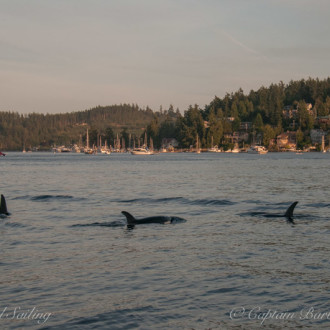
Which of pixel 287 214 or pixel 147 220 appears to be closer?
pixel 147 220

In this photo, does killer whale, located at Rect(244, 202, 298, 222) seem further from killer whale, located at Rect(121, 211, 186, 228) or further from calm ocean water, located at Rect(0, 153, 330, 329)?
killer whale, located at Rect(121, 211, 186, 228)

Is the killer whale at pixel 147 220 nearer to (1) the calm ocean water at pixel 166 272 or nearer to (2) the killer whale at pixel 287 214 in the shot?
(1) the calm ocean water at pixel 166 272

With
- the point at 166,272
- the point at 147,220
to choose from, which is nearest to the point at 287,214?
the point at 147,220

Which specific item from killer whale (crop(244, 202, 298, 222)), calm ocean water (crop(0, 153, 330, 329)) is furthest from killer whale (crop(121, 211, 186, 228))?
killer whale (crop(244, 202, 298, 222))

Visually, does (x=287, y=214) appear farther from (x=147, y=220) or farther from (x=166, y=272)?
(x=166, y=272)

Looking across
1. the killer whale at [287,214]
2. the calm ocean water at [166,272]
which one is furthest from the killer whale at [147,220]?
the killer whale at [287,214]

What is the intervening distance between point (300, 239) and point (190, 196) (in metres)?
24.9

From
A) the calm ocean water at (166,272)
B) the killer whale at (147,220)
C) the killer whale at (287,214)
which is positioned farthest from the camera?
the killer whale at (287,214)

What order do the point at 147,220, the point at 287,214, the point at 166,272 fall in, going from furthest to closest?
the point at 287,214 < the point at 147,220 < the point at 166,272

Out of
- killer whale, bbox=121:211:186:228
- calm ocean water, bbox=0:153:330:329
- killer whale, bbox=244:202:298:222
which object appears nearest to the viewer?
calm ocean water, bbox=0:153:330:329

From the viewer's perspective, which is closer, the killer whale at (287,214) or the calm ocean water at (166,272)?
the calm ocean water at (166,272)

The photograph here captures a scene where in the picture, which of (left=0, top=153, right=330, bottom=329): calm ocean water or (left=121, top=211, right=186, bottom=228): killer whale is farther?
(left=121, top=211, right=186, bottom=228): killer whale

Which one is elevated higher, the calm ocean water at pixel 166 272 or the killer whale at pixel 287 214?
the killer whale at pixel 287 214

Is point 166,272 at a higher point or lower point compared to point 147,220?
lower
